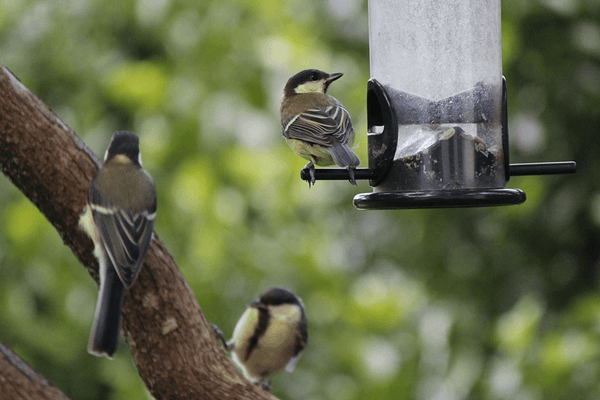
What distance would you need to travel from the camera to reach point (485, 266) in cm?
565

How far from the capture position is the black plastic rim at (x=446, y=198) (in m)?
2.52

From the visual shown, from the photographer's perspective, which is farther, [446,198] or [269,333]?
[269,333]

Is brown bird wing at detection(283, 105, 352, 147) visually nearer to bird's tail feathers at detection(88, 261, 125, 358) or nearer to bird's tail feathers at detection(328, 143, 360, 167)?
bird's tail feathers at detection(328, 143, 360, 167)

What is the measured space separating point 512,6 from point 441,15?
7.81 ft

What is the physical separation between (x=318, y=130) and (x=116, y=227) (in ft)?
2.39

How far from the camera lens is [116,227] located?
2174mm

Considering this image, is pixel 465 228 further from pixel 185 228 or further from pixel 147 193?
pixel 147 193

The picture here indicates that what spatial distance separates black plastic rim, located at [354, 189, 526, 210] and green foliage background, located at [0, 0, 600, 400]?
1.88 meters

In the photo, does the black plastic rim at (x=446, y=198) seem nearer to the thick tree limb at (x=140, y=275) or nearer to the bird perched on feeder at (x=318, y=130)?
the bird perched on feeder at (x=318, y=130)

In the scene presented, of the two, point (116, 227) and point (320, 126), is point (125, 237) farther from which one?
point (320, 126)

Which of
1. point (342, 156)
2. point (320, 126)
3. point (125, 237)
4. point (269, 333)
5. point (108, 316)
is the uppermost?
point (320, 126)

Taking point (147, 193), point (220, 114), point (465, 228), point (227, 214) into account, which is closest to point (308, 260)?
point (227, 214)

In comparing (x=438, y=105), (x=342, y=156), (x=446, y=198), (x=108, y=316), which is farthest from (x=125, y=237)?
(x=438, y=105)

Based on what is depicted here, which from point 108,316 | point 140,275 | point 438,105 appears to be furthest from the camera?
point 438,105
